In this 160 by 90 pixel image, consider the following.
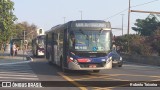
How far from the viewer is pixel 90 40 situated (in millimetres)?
22328

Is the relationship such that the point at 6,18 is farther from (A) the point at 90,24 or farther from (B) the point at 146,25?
(B) the point at 146,25

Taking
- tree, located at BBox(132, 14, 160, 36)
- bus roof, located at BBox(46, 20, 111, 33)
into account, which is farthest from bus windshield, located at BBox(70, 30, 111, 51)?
tree, located at BBox(132, 14, 160, 36)

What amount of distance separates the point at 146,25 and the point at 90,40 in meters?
85.0

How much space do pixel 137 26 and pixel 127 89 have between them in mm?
96603

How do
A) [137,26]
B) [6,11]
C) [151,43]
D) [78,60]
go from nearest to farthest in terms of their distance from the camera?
[78,60] → [6,11] → [151,43] → [137,26]

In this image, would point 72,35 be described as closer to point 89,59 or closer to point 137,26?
point 89,59

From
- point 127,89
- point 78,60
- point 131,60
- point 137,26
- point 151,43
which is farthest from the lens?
point 137,26

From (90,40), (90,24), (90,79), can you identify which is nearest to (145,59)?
(90,24)

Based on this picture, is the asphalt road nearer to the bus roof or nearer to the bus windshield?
the bus windshield

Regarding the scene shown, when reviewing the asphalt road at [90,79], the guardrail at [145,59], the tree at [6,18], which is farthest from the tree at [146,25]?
the asphalt road at [90,79]

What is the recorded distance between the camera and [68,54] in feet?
73.7

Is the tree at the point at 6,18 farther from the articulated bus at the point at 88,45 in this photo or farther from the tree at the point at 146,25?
the tree at the point at 146,25

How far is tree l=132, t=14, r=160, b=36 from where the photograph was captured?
102000 mm

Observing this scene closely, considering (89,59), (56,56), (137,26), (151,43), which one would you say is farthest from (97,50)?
(137,26)
